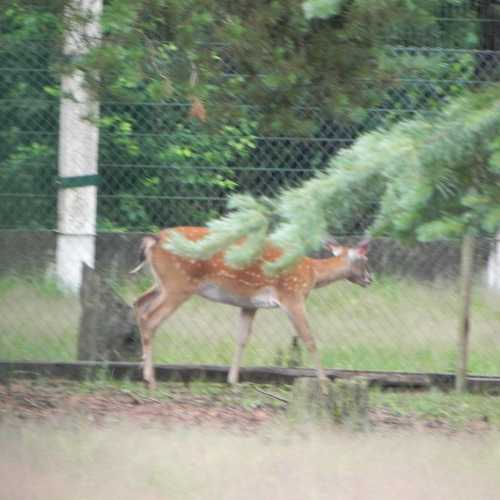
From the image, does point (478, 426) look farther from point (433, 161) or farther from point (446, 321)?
point (433, 161)

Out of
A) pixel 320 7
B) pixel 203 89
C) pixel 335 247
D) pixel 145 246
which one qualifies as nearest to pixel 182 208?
pixel 145 246

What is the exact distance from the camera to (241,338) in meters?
8.60

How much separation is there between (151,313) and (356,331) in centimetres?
143

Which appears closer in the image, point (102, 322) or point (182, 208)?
point (102, 322)

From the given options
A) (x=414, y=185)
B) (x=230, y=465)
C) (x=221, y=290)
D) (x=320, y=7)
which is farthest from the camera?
(x=221, y=290)

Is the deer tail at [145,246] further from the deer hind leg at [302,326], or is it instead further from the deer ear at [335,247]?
the deer ear at [335,247]

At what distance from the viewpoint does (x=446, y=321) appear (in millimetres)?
8961

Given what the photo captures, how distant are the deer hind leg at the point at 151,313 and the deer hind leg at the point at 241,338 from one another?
430 millimetres

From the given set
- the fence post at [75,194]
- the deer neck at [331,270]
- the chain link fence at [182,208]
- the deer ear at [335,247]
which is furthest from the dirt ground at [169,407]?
the deer ear at [335,247]

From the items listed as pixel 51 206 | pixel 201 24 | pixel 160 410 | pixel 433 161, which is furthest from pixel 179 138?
pixel 433 161

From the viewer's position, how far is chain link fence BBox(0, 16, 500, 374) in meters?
8.35

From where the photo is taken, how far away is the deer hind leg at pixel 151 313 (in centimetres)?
839

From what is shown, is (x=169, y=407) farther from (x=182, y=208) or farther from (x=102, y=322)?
(x=182, y=208)

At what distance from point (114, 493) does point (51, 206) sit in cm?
344
